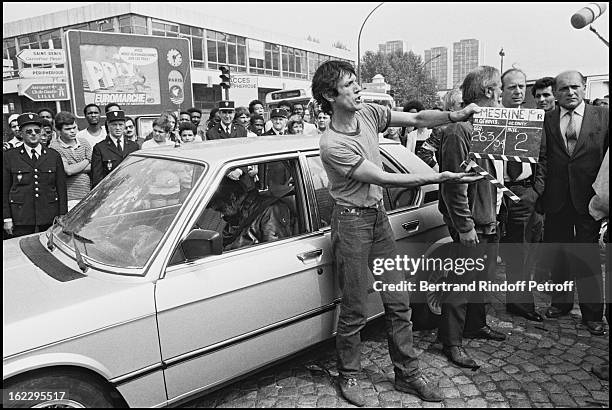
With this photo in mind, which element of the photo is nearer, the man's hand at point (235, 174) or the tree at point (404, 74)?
the man's hand at point (235, 174)

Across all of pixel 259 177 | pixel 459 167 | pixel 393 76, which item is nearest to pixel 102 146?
pixel 259 177

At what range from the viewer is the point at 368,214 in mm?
2996

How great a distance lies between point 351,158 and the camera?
2.84 m

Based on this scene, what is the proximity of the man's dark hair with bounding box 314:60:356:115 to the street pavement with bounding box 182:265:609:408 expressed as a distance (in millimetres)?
1742

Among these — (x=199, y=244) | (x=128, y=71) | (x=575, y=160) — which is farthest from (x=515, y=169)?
(x=128, y=71)

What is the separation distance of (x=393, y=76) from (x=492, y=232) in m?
63.8

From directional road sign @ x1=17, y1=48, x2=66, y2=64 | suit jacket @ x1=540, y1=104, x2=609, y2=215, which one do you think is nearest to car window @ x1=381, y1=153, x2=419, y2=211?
suit jacket @ x1=540, y1=104, x2=609, y2=215

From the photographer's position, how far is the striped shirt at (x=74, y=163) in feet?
19.4

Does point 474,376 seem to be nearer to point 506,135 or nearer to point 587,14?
point 506,135

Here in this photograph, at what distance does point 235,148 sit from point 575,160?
276 cm

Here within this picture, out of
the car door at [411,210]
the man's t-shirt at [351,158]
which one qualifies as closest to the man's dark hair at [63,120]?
the car door at [411,210]

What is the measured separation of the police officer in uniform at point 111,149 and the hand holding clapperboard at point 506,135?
4233 mm

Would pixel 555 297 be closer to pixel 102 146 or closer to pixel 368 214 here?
pixel 368 214

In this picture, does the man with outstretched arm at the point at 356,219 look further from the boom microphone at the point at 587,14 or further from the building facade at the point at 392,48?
the building facade at the point at 392,48
